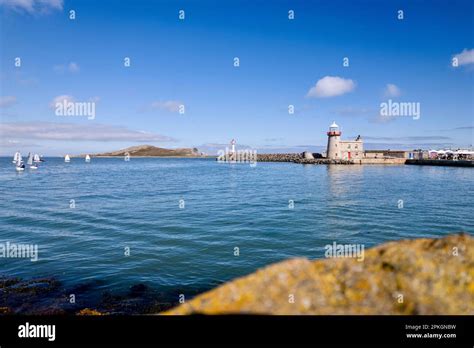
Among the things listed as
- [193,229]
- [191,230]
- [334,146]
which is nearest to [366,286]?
[191,230]

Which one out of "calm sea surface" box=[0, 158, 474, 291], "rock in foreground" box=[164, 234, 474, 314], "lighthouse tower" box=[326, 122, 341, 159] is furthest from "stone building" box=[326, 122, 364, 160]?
"rock in foreground" box=[164, 234, 474, 314]

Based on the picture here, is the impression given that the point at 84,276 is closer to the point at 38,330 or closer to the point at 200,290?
the point at 200,290

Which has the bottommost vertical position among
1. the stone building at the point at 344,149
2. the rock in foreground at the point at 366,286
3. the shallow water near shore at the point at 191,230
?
the shallow water near shore at the point at 191,230

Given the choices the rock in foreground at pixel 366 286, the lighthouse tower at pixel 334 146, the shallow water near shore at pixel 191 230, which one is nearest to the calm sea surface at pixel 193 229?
the shallow water near shore at pixel 191 230

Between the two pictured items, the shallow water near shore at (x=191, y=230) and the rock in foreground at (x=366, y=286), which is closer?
the rock in foreground at (x=366, y=286)

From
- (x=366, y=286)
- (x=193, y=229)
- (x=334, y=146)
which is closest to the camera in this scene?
(x=366, y=286)

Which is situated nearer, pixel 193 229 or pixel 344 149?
pixel 193 229

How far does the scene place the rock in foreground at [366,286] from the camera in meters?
3.57

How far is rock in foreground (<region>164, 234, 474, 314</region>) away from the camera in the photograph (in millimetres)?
3566

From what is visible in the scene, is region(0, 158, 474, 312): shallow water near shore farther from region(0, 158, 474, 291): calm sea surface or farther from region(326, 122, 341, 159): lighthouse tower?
region(326, 122, 341, 159): lighthouse tower

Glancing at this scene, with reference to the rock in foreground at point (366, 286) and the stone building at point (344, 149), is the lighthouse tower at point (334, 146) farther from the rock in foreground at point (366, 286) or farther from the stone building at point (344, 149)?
the rock in foreground at point (366, 286)

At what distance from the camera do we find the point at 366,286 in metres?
3.85

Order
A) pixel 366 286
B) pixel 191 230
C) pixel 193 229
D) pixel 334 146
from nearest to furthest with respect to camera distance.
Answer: pixel 366 286 < pixel 191 230 < pixel 193 229 < pixel 334 146

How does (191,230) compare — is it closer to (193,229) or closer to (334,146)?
(193,229)
